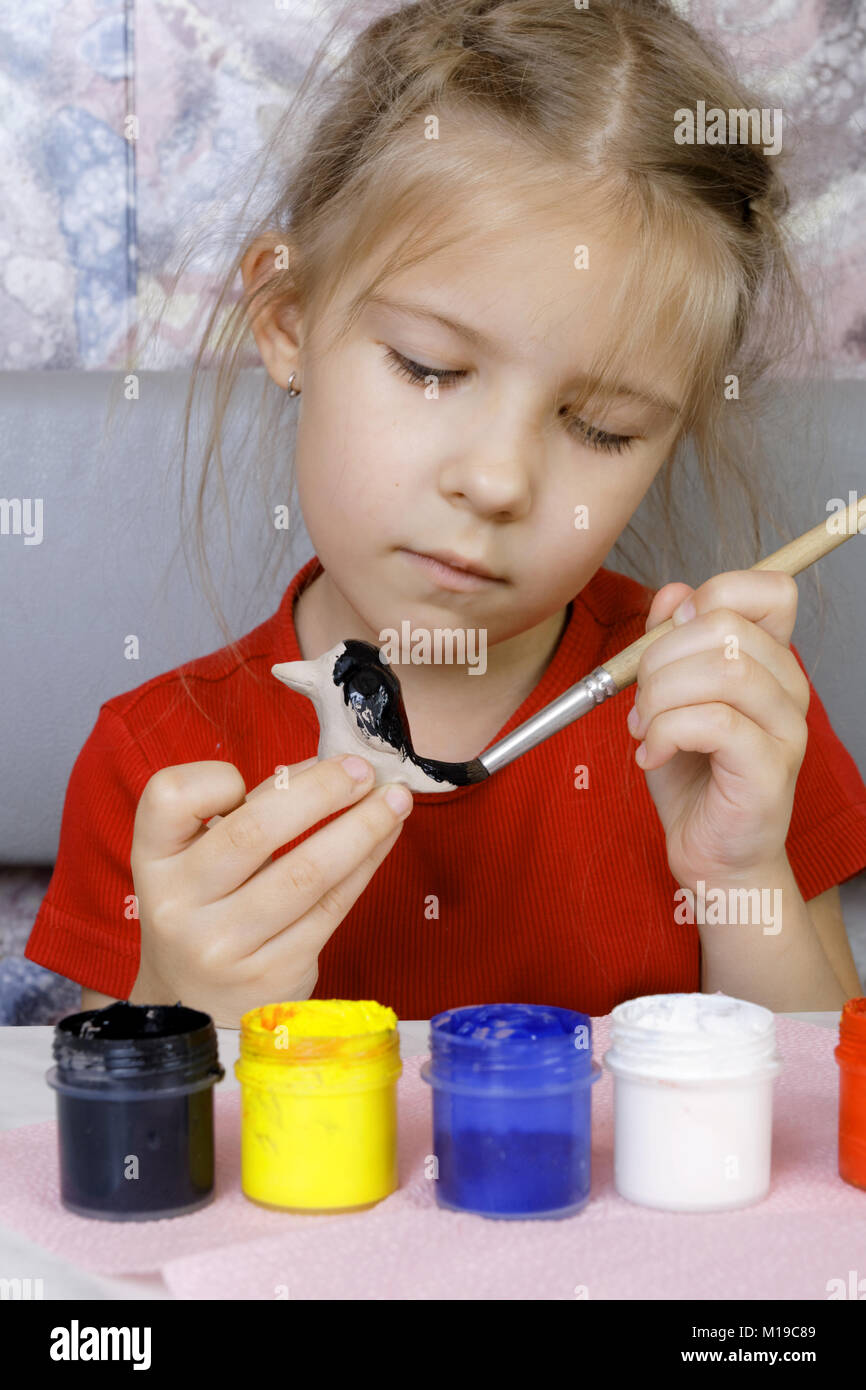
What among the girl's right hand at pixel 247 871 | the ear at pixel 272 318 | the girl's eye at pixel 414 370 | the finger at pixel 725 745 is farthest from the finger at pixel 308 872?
the ear at pixel 272 318

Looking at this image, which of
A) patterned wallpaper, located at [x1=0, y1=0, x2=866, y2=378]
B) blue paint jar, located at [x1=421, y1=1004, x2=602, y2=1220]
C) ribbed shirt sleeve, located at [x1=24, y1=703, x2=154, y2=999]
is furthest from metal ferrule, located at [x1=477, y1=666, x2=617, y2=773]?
patterned wallpaper, located at [x1=0, y1=0, x2=866, y2=378]

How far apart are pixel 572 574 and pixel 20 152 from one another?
836 mm

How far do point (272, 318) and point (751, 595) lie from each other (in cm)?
40

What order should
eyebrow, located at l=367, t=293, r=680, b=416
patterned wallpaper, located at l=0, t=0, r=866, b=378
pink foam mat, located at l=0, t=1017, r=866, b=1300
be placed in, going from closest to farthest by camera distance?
pink foam mat, located at l=0, t=1017, r=866, b=1300, eyebrow, located at l=367, t=293, r=680, b=416, patterned wallpaper, located at l=0, t=0, r=866, b=378

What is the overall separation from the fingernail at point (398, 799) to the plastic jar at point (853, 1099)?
23 centimetres

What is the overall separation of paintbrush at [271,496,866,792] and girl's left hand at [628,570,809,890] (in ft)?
0.12

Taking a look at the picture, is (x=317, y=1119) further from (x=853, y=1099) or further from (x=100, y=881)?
(x=100, y=881)

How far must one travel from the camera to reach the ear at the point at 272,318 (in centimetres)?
93

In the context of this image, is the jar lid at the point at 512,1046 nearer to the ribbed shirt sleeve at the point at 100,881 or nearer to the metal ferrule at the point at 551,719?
the metal ferrule at the point at 551,719

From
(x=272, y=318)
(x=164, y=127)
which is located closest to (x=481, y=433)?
(x=272, y=318)

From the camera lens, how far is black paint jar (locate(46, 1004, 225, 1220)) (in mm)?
468

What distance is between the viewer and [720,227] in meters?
0.88

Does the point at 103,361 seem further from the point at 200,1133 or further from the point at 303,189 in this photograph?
the point at 200,1133

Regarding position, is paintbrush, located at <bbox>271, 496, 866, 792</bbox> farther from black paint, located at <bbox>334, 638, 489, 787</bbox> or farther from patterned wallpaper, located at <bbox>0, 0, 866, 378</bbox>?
patterned wallpaper, located at <bbox>0, 0, 866, 378</bbox>
